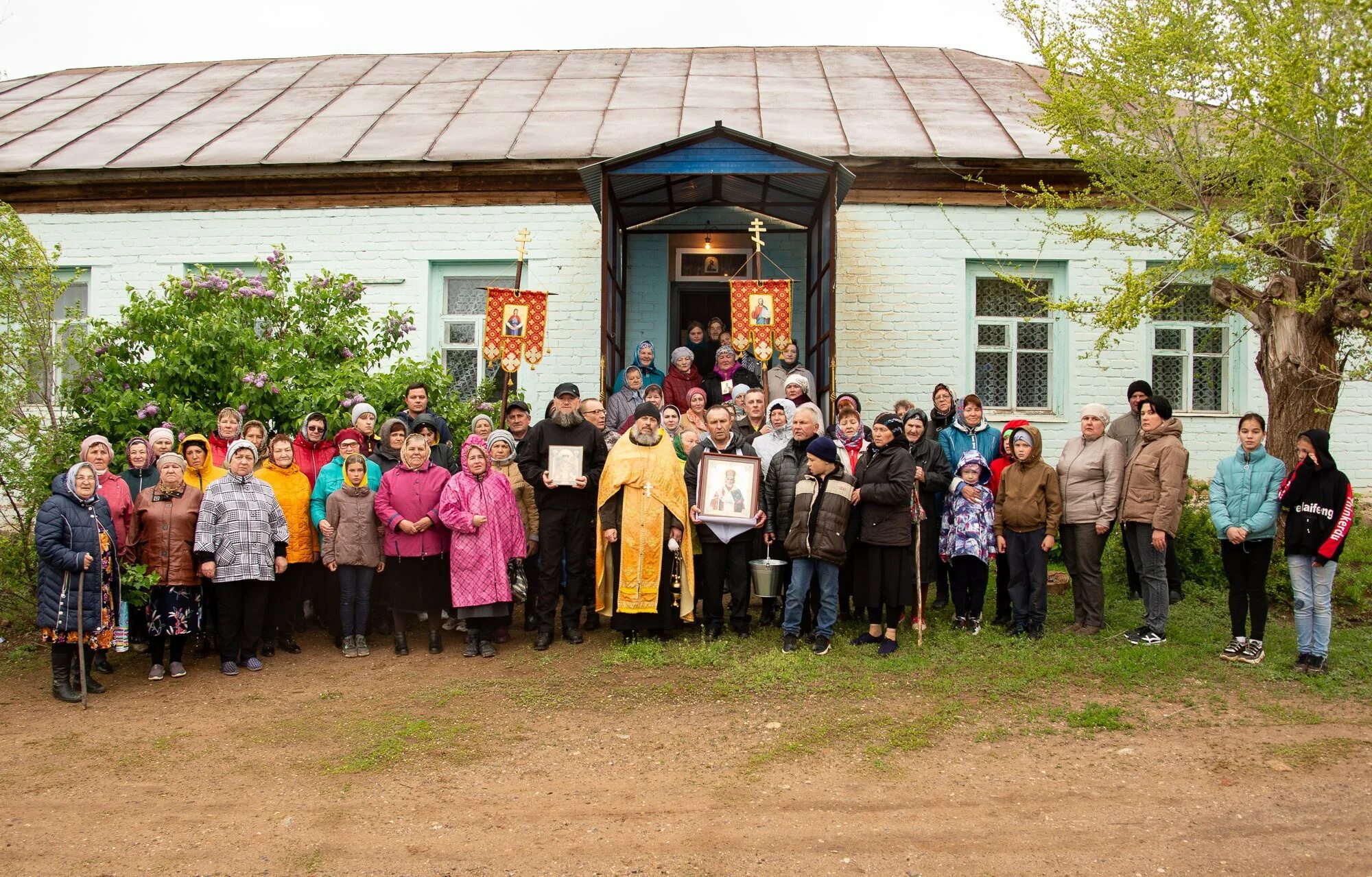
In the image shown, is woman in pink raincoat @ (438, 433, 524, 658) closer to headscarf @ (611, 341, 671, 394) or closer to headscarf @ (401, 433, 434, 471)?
headscarf @ (401, 433, 434, 471)

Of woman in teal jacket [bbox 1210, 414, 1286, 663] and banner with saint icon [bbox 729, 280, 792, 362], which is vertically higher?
banner with saint icon [bbox 729, 280, 792, 362]

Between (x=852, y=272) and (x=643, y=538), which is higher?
(x=852, y=272)

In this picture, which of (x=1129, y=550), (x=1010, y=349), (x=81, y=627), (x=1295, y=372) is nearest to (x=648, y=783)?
(x=81, y=627)

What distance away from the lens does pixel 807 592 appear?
6.70 meters

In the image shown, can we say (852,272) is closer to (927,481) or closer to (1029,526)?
(927,481)

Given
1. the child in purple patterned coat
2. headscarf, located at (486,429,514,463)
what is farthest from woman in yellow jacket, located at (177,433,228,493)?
the child in purple patterned coat

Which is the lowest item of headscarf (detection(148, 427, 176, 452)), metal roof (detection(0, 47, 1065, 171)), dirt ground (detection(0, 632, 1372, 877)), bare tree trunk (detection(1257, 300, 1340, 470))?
dirt ground (detection(0, 632, 1372, 877))

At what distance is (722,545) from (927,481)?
4.73 ft

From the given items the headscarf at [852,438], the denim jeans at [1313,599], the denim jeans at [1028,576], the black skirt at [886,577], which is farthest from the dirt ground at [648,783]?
the headscarf at [852,438]

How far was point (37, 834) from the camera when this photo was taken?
4.29 metres

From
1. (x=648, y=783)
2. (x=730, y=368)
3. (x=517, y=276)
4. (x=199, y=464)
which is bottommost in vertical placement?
(x=648, y=783)

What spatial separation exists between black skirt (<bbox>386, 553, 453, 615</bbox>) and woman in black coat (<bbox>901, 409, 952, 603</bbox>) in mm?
3198

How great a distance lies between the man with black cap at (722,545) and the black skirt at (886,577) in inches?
29.5

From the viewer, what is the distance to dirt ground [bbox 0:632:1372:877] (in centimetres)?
400
